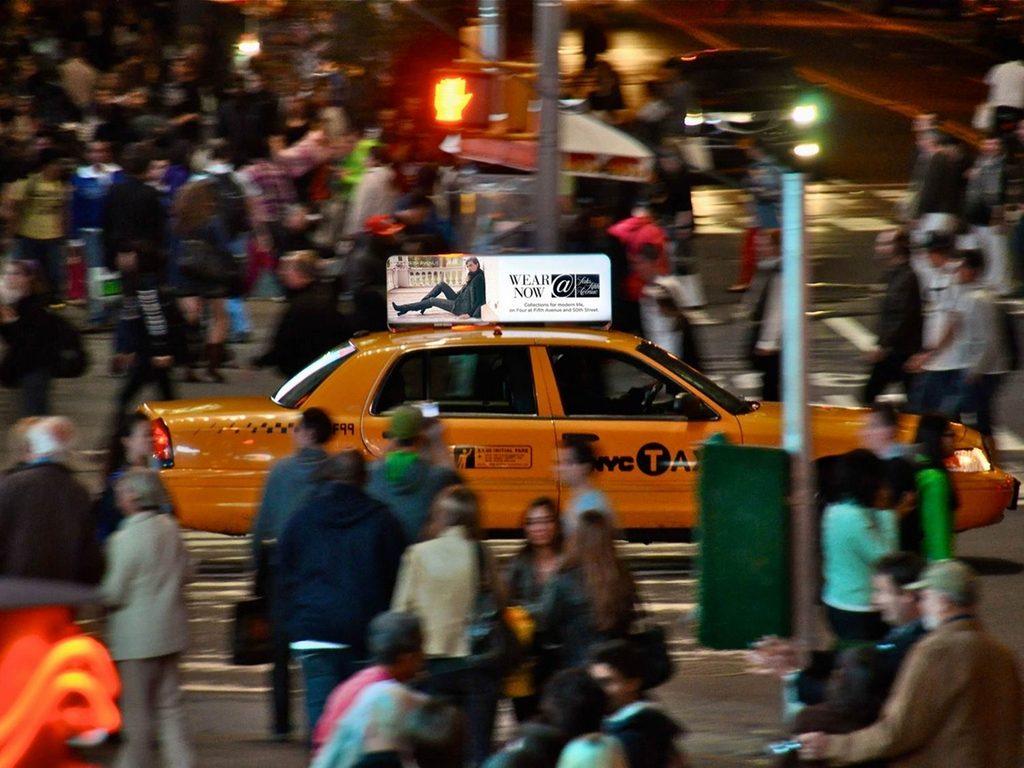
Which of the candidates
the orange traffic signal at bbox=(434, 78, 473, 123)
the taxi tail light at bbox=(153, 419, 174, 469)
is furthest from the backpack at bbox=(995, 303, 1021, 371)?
the taxi tail light at bbox=(153, 419, 174, 469)

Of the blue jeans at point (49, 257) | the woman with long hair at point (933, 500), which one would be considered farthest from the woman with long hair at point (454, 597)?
the blue jeans at point (49, 257)

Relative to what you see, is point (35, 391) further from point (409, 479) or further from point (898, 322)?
point (898, 322)

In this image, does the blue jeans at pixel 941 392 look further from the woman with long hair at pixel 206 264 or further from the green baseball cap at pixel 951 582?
the green baseball cap at pixel 951 582

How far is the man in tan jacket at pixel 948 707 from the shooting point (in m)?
6.50

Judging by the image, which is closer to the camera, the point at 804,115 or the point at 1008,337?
the point at 804,115

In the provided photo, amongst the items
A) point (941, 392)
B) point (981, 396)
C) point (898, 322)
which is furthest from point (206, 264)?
point (981, 396)

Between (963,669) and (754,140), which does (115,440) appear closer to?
(963,669)

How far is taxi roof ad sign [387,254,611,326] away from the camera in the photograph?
1301 centimetres

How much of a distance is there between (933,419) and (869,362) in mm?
6033

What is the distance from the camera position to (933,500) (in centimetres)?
975

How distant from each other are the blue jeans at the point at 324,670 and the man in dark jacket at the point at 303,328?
7035 mm

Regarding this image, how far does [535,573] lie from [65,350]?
708cm

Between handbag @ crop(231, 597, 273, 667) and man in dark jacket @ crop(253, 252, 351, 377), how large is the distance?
609 cm

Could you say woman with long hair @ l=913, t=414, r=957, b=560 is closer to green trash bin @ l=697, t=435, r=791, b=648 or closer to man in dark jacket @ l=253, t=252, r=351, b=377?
green trash bin @ l=697, t=435, r=791, b=648
